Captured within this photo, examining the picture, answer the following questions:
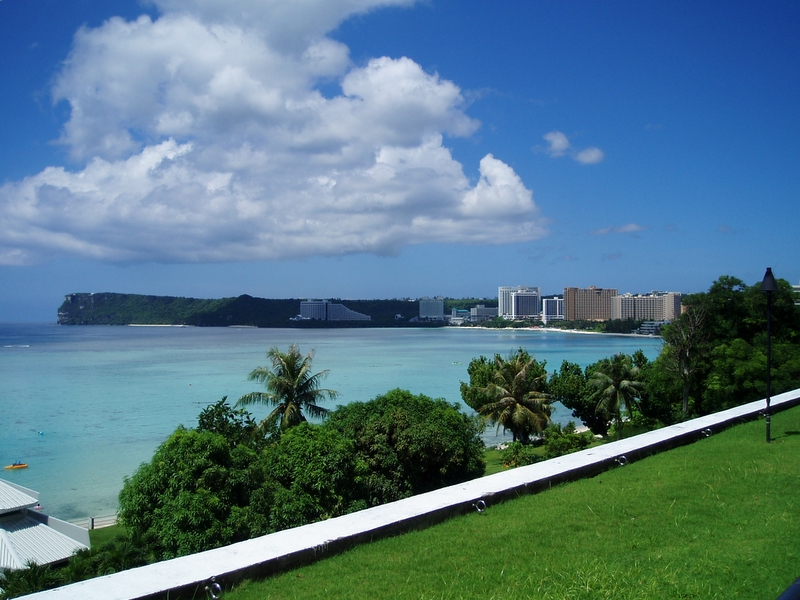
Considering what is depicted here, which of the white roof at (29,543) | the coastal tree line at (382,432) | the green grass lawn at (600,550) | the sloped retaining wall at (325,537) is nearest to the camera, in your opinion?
the sloped retaining wall at (325,537)

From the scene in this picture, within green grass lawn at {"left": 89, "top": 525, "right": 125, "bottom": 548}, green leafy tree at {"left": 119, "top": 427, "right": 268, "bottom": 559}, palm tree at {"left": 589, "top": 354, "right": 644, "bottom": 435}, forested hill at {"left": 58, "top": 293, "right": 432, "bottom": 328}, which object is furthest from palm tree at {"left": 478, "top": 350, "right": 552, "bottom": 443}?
forested hill at {"left": 58, "top": 293, "right": 432, "bottom": 328}

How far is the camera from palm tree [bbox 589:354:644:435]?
25562 mm

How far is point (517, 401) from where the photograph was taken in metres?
24.5

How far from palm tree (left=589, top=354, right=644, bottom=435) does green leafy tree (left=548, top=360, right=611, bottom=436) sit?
1.13 meters

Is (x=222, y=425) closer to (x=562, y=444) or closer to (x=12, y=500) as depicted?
(x=12, y=500)

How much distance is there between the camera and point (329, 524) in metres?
4.20

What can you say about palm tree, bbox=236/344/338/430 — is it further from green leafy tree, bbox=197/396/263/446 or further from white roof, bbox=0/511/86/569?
white roof, bbox=0/511/86/569

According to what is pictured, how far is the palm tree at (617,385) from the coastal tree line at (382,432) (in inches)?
2.2

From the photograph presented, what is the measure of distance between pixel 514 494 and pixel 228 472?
739 cm

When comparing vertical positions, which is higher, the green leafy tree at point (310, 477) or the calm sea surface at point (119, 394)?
the green leafy tree at point (310, 477)

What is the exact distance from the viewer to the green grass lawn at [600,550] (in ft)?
10.7

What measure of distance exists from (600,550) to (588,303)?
179m

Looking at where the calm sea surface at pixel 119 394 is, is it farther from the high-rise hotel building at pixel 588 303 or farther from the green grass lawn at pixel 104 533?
the high-rise hotel building at pixel 588 303

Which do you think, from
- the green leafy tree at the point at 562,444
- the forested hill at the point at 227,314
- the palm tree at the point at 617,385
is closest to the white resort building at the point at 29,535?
the green leafy tree at the point at 562,444
